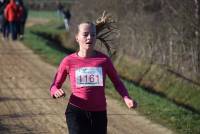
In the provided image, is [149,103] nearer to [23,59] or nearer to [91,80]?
[91,80]

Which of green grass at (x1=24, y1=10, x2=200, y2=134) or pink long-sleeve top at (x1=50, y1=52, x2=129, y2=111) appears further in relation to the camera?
green grass at (x1=24, y1=10, x2=200, y2=134)

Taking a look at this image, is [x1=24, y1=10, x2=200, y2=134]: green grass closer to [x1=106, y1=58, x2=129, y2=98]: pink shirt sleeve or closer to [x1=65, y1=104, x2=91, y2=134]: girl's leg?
[x1=106, y1=58, x2=129, y2=98]: pink shirt sleeve

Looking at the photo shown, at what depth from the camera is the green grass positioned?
12.3m

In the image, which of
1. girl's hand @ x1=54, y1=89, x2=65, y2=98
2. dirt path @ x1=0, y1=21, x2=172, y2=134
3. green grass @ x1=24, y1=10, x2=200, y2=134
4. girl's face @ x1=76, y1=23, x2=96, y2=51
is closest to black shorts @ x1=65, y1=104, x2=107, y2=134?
girl's hand @ x1=54, y1=89, x2=65, y2=98

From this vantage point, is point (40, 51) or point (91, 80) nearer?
point (91, 80)

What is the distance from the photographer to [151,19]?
923 inches

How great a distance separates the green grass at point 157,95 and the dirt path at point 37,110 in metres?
0.39

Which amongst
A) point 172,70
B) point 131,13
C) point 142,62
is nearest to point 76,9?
point 131,13

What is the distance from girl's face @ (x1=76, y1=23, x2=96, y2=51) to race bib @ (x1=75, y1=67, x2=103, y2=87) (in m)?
0.27

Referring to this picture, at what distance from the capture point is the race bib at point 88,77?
6926 millimetres

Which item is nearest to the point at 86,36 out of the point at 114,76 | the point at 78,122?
the point at 114,76

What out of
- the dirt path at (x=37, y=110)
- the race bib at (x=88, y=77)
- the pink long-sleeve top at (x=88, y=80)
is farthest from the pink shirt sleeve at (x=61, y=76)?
the dirt path at (x=37, y=110)

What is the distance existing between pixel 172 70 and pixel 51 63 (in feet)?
12.9

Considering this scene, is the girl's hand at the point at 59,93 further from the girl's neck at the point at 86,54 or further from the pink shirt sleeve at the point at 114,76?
the pink shirt sleeve at the point at 114,76
